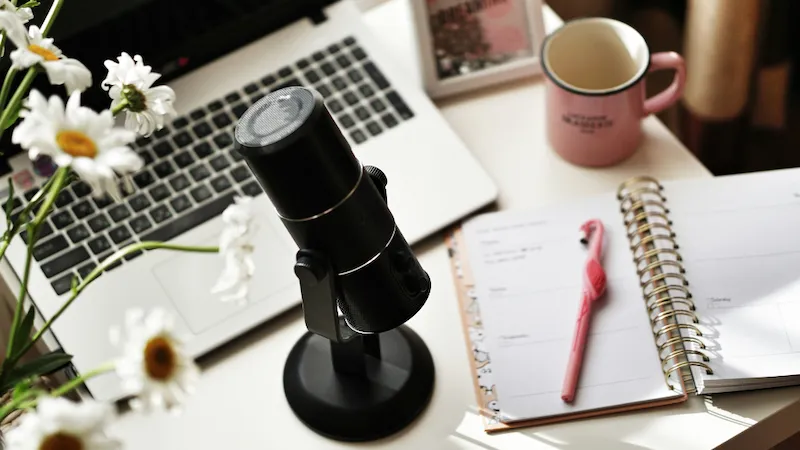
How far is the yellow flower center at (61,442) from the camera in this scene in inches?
18.1

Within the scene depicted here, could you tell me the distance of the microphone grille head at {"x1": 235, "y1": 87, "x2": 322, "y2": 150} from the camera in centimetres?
57

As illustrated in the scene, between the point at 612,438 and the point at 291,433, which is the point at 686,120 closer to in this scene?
the point at 612,438

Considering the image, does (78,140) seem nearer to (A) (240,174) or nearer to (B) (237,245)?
(B) (237,245)

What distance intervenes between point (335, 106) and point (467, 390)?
0.33 meters

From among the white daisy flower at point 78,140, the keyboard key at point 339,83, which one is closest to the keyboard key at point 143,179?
the keyboard key at point 339,83

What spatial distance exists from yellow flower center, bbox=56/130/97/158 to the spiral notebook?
40 centimetres

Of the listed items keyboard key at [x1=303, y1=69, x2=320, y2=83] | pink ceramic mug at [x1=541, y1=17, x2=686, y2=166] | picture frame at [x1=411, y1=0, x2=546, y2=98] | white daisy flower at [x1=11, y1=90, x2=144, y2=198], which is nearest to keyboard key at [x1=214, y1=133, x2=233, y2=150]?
keyboard key at [x1=303, y1=69, x2=320, y2=83]

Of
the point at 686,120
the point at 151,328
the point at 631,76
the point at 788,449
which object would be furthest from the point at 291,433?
the point at 686,120

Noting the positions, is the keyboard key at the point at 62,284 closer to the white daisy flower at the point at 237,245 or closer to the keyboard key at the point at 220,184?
the keyboard key at the point at 220,184

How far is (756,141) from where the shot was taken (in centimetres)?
156

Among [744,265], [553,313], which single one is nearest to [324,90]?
[553,313]

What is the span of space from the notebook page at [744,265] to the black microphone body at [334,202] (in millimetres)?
255

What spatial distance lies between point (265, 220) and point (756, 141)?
99 cm

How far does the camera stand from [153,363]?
493 mm
